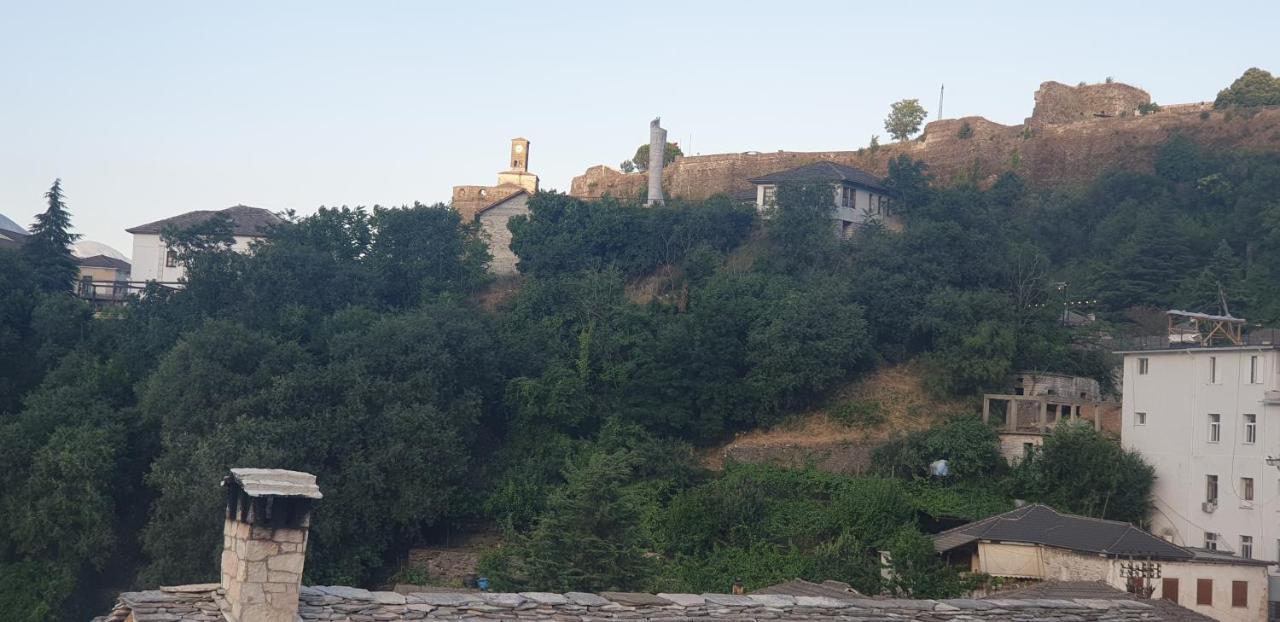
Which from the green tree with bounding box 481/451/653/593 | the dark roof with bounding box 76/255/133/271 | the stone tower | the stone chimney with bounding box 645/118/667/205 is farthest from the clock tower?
the green tree with bounding box 481/451/653/593

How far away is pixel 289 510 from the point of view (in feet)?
32.0

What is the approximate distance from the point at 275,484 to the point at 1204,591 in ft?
57.3

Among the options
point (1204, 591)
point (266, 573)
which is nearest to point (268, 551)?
point (266, 573)

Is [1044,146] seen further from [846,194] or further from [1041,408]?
[1041,408]

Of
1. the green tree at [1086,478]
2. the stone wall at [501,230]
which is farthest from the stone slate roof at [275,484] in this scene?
the stone wall at [501,230]

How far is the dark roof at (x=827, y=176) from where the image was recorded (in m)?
45.1

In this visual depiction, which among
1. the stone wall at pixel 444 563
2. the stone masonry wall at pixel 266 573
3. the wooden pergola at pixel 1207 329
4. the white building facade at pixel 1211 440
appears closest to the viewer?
the stone masonry wall at pixel 266 573

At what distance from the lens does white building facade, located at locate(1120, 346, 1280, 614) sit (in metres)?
28.3

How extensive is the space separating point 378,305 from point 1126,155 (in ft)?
93.3

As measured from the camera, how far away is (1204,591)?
22016 millimetres

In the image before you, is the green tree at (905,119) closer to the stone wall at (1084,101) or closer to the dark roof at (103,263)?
the stone wall at (1084,101)

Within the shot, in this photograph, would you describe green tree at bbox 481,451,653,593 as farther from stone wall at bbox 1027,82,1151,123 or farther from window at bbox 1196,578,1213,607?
stone wall at bbox 1027,82,1151,123

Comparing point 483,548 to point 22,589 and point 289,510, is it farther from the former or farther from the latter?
point 289,510

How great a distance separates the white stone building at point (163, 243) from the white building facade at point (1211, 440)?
2904 cm
